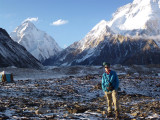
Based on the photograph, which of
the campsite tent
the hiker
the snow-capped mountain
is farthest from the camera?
the snow-capped mountain

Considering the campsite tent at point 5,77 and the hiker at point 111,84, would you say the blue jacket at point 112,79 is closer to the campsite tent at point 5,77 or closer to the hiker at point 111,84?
the hiker at point 111,84

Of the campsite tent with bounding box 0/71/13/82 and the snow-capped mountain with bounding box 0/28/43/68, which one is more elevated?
the snow-capped mountain with bounding box 0/28/43/68

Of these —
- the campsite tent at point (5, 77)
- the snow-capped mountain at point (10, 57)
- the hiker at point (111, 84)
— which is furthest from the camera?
the snow-capped mountain at point (10, 57)

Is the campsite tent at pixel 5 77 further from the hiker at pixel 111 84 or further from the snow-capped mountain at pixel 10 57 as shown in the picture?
the snow-capped mountain at pixel 10 57

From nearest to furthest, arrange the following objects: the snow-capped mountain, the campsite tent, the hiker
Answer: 1. the hiker
2. the campsite tent
3. the snow-capped mountain

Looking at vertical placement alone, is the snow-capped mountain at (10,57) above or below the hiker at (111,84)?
above

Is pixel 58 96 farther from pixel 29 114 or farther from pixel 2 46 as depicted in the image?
pixel 2 46

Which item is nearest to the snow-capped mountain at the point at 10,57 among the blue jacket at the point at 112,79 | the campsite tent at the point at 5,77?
the campsite tent at the point at 5,77

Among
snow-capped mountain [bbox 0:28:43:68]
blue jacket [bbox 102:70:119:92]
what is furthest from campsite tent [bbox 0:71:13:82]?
snow-capped mountain [bbox 0:28:43:68]

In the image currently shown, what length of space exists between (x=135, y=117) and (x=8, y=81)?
25826mm

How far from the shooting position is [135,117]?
36.8 ft

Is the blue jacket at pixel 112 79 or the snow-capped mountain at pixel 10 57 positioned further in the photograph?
the snow-capped mountain at pixel 10 57

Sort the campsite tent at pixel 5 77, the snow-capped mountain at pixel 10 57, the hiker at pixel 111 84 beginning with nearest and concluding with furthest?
1. the hiker at pixel 111 84
2. the campsite tent at pixel 5 77
3. the snow-capped mountain at pixel 10 57

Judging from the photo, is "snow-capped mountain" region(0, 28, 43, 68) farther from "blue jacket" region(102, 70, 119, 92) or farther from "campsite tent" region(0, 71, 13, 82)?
"blue jacket" region(102, 70, 119, 92)
